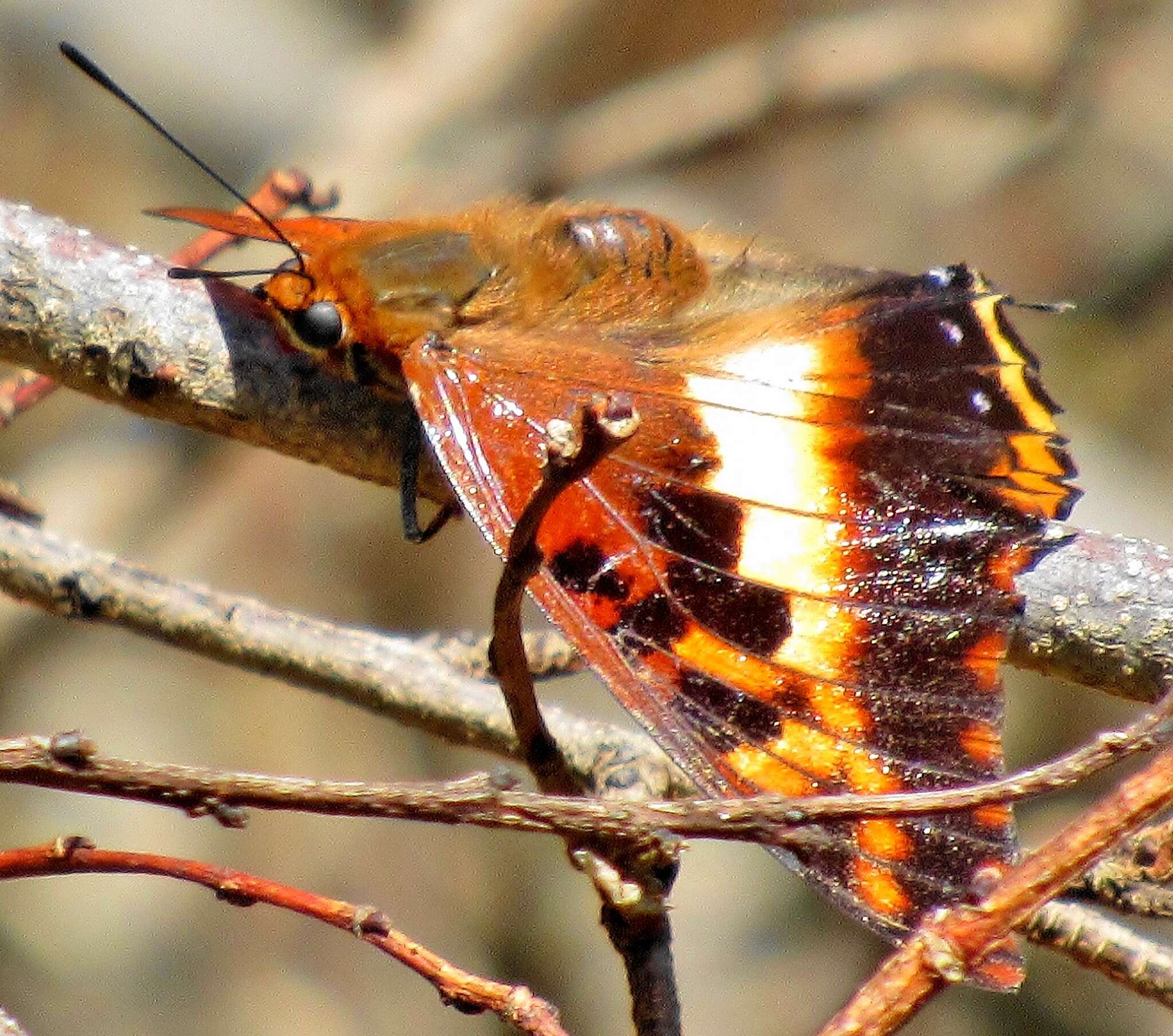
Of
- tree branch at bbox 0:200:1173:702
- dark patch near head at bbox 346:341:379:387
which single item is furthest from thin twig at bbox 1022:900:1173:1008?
dark patch near head at bbox 346:341:379:387

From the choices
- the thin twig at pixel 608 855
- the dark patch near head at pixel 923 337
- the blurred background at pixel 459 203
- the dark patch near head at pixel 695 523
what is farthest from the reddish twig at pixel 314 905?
the blurred background at pixel 459 203

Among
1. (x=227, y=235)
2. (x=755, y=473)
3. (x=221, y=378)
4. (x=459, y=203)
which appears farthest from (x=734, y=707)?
(x=459, y=203)

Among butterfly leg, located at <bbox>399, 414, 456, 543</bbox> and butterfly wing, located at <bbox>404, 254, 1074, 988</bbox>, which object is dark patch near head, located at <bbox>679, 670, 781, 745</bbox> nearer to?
butterfly wing, located at <bbox>404, 254, 1074, 988</bbox>

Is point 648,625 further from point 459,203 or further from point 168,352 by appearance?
point 459,203

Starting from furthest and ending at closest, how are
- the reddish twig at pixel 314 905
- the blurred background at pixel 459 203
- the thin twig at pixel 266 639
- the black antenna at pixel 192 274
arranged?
1. the blurred background at pixel 459 203
2. the thin twig at pixel 266 639
3. the black antenna at pixel 192 274
4. the reddish twig at pixel 314 905

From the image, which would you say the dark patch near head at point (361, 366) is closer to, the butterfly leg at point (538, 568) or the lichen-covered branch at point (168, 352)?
the lichen-covered branch at point (168, 352)

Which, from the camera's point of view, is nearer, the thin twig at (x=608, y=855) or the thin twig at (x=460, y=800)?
the thin twig at (x=460, y=800)

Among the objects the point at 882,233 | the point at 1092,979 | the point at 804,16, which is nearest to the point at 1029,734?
the point at 1092,979
